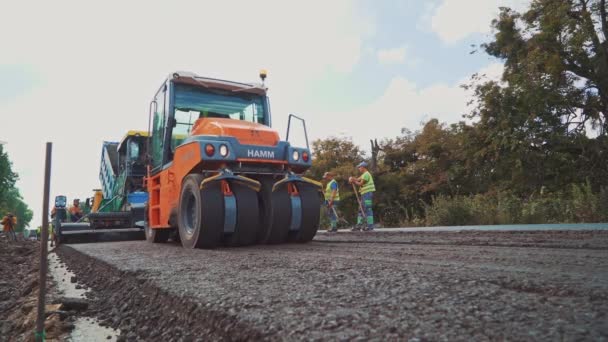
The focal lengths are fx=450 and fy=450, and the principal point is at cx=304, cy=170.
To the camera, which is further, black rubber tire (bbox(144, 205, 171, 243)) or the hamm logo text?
black rubber tire (bbox(144, 205, 171, 243))

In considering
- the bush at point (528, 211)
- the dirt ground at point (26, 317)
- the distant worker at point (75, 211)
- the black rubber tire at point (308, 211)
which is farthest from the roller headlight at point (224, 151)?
the distant worker at point (75, 211)

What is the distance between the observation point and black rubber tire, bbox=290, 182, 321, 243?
585cm

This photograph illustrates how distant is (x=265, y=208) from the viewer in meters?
5.70

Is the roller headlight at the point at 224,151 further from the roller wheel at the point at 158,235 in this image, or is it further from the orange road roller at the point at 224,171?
the roller wheel at the point at 158,235

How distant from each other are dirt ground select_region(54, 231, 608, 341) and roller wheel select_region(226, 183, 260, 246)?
2144mm

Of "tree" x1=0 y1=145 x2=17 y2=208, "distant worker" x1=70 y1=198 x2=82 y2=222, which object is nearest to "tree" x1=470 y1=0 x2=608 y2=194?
"distant worker" x1=70 y1=198 x2=82 y2=222

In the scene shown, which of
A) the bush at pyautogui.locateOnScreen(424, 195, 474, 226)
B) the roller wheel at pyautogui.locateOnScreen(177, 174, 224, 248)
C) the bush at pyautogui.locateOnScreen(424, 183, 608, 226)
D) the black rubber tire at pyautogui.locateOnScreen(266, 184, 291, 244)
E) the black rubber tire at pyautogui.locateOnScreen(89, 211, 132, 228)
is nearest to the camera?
the roller wheel at pyautogui.locateOnScreen(177, 174, 224, 248)

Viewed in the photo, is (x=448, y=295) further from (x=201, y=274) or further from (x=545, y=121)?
(x=545, y=121)

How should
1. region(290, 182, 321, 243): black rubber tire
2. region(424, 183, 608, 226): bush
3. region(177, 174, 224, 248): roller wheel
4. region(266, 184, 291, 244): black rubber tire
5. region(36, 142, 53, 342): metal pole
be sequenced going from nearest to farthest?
region(36, 142, 53, 342): metal pole, region(177, 174, 224, 248): roller wheel, region(266, 184, 291, 244): black rubber tire, region(290, 182, 321, 243): black rubber tire, region(424, 183, 608, 226): bush

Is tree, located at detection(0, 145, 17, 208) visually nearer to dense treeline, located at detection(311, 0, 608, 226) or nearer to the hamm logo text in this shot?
dense treeline, located at detection(311, 0, 608, 226)

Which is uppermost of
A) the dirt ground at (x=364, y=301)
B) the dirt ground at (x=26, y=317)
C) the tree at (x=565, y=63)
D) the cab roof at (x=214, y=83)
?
the tree at (x=565, y=63)

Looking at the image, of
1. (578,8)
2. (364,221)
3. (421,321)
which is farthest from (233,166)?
(578,8)

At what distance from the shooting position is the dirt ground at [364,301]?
53.2 inches

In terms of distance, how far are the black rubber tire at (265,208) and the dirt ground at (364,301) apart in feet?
7.99
